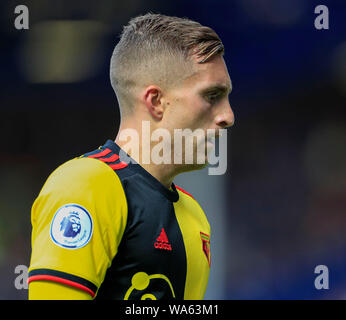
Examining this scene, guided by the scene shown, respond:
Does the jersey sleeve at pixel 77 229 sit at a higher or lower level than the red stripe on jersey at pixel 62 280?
higher

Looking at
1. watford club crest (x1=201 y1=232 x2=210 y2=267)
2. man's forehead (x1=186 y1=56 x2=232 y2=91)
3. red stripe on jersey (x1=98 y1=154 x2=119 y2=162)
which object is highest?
man's forehead (x1=186 y1=56 x2=232 y2=91)

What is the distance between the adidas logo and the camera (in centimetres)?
164

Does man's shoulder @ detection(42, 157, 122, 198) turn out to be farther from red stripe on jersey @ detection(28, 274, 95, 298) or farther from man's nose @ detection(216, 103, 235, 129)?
man's nose @ detection(216, 103, 235, 129)

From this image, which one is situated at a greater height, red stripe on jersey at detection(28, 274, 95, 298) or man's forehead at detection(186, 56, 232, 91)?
man's forehead at detection(186, 56, 232, 91)

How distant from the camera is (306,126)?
4758 millimetres

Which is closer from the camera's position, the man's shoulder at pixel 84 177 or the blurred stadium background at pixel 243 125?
the man's shoulder at pixel 84 177

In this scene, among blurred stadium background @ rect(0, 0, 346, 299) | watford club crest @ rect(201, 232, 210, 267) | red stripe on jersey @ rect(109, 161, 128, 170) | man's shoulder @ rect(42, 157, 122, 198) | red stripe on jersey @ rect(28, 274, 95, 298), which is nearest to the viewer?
red stripe on jersey @ rect(28, 274, 95, 298)

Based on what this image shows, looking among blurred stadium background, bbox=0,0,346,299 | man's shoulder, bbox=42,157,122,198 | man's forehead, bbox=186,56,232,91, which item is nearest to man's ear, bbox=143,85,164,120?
man's forehead, bbox=186,56,232,91

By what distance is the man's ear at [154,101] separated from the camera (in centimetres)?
177

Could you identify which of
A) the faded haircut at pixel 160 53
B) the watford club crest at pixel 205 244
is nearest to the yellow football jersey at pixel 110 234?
the watford club crest at pixel 205 244

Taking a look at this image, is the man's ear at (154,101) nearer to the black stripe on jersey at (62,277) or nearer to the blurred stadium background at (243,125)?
the black stripe on jersey at (62,277)
